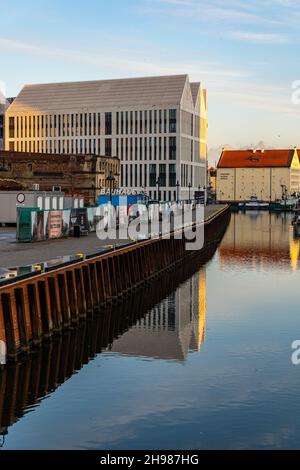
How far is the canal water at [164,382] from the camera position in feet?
73.7

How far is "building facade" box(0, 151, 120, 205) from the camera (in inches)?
4638

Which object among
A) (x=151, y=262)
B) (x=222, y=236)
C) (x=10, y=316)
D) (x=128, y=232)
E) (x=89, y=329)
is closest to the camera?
(x=10, y=316)

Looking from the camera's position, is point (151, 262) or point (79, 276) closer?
point (79, 276)

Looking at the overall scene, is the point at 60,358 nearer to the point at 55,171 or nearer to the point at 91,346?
the point at 91,346

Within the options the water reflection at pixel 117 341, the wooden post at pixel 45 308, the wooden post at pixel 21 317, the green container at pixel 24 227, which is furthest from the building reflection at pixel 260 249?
the wooden post at pixel 21 317

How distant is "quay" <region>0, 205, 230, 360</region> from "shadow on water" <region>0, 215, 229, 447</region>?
→ 627 mm

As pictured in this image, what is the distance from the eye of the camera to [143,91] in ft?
644

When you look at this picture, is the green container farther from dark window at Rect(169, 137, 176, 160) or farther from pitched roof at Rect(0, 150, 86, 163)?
dark window at Rect(169, 137, 176, 160)

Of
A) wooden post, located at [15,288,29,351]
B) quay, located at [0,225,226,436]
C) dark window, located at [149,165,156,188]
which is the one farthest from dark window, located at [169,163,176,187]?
wooden post, located at [15,288,29,351]

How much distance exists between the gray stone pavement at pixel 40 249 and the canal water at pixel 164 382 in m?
5.10

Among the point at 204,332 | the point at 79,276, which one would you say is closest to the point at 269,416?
the point at 204,332

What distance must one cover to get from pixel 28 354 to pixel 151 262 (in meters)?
28.4

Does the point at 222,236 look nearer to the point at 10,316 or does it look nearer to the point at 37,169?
the point at 37,169

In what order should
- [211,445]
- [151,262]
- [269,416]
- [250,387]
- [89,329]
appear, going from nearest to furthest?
[211,445] → [269,416] → [250,387] → [89,329] → [151,262]
